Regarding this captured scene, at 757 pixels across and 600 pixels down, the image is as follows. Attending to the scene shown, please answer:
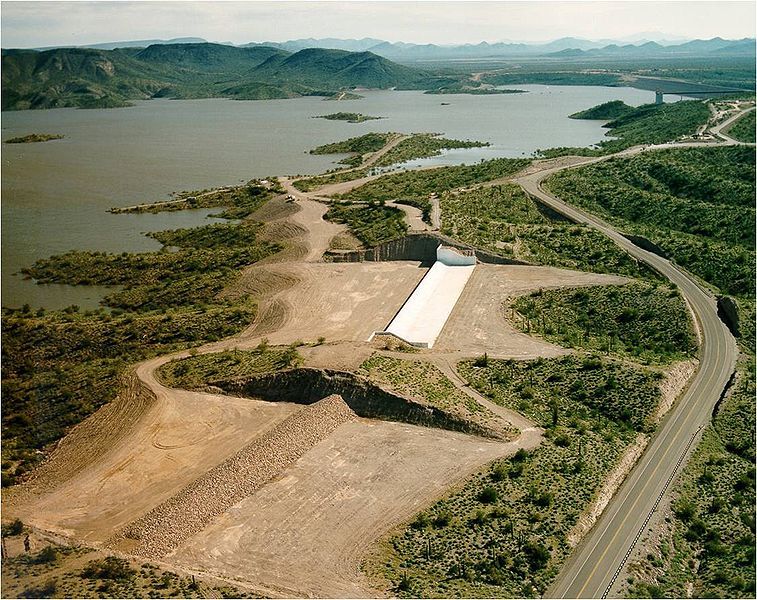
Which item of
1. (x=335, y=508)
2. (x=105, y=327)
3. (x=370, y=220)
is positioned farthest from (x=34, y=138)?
(x=335, y=508)

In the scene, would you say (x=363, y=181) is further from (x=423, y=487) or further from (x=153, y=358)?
(x=423, y=487)

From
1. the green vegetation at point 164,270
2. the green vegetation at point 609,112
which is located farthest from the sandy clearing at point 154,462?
the green vegetation at point 609,112

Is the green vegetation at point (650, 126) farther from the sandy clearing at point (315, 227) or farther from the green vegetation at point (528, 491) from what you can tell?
the green vegetation at point (528, 491)

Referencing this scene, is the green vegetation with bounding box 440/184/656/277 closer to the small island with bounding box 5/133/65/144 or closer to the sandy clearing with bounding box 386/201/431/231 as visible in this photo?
the sandy clearing with bounding box 386/201/431/231

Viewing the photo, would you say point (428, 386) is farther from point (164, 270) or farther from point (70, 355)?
point (164, 270)

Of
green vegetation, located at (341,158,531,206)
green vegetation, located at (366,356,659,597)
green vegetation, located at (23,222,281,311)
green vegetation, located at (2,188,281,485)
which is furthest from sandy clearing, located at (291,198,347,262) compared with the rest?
green vegetation, located at (366,356,659,597)

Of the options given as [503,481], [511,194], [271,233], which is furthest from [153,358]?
[511,194]
